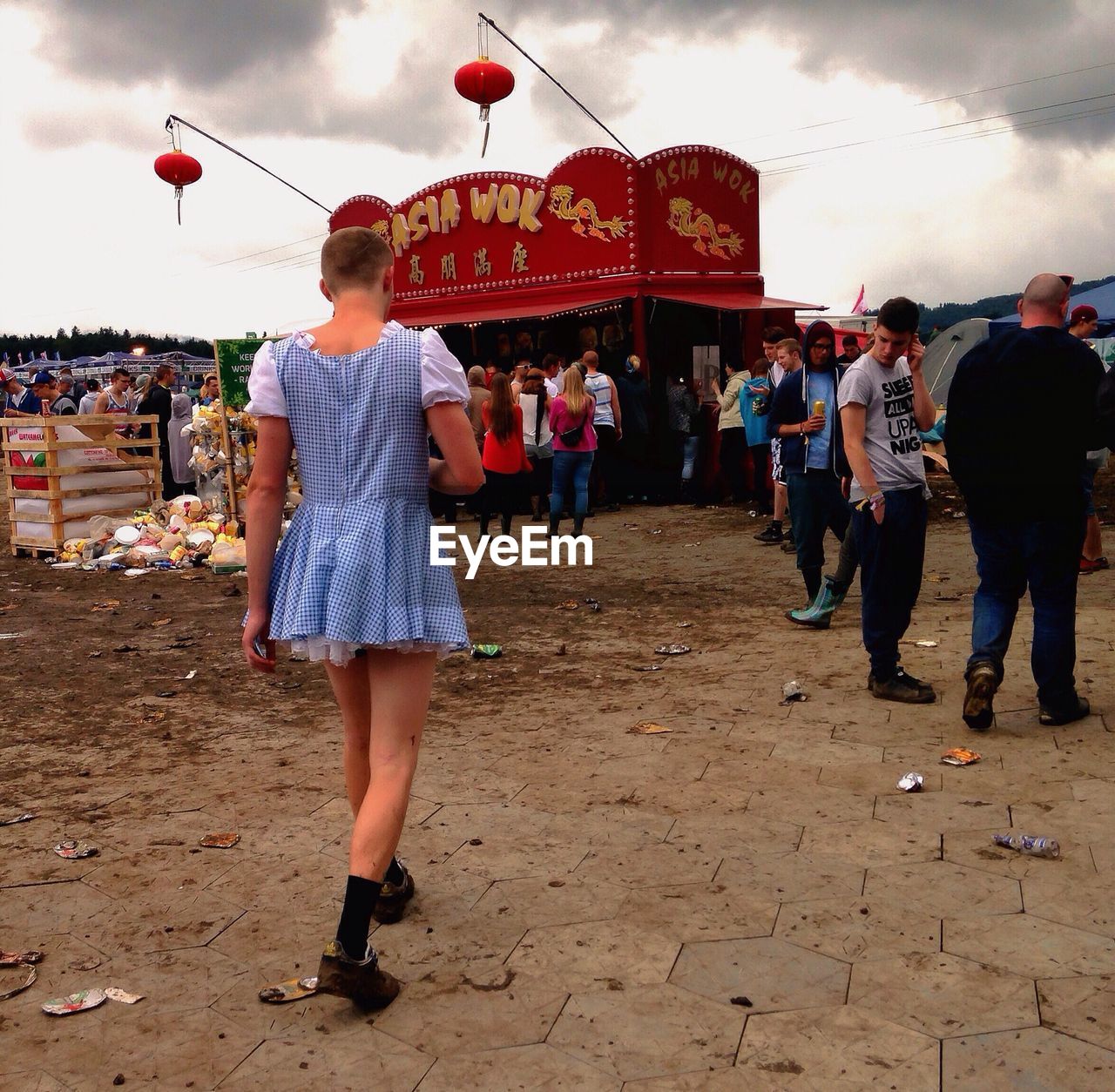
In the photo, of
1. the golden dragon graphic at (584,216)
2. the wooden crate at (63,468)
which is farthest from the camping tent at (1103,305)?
the wooden crate at (63,468)

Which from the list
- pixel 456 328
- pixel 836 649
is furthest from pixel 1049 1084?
pixel 456 328

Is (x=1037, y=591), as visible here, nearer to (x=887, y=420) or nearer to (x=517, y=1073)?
(x=887, y=420)

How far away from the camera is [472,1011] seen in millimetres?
2834

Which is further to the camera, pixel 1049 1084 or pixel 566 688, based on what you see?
pixel 566 688

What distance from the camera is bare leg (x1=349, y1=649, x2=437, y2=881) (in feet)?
9.55

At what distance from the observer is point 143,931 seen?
334 cm

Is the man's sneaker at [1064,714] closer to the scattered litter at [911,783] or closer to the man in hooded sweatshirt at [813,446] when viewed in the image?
the scattered litter at [911,783]

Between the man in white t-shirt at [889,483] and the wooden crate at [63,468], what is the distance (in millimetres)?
9547

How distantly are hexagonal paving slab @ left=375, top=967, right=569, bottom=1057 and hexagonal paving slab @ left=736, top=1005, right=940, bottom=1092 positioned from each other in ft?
1.69

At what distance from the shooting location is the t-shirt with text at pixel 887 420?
5531 mm

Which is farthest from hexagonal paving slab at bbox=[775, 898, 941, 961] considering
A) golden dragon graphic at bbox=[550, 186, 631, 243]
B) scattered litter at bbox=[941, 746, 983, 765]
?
golden dragon graphic at bbox=[550, 186, 631, 243]

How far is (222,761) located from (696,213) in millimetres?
12909

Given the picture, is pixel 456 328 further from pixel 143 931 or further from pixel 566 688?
pixel 143 931

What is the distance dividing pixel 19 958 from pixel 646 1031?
179cm
